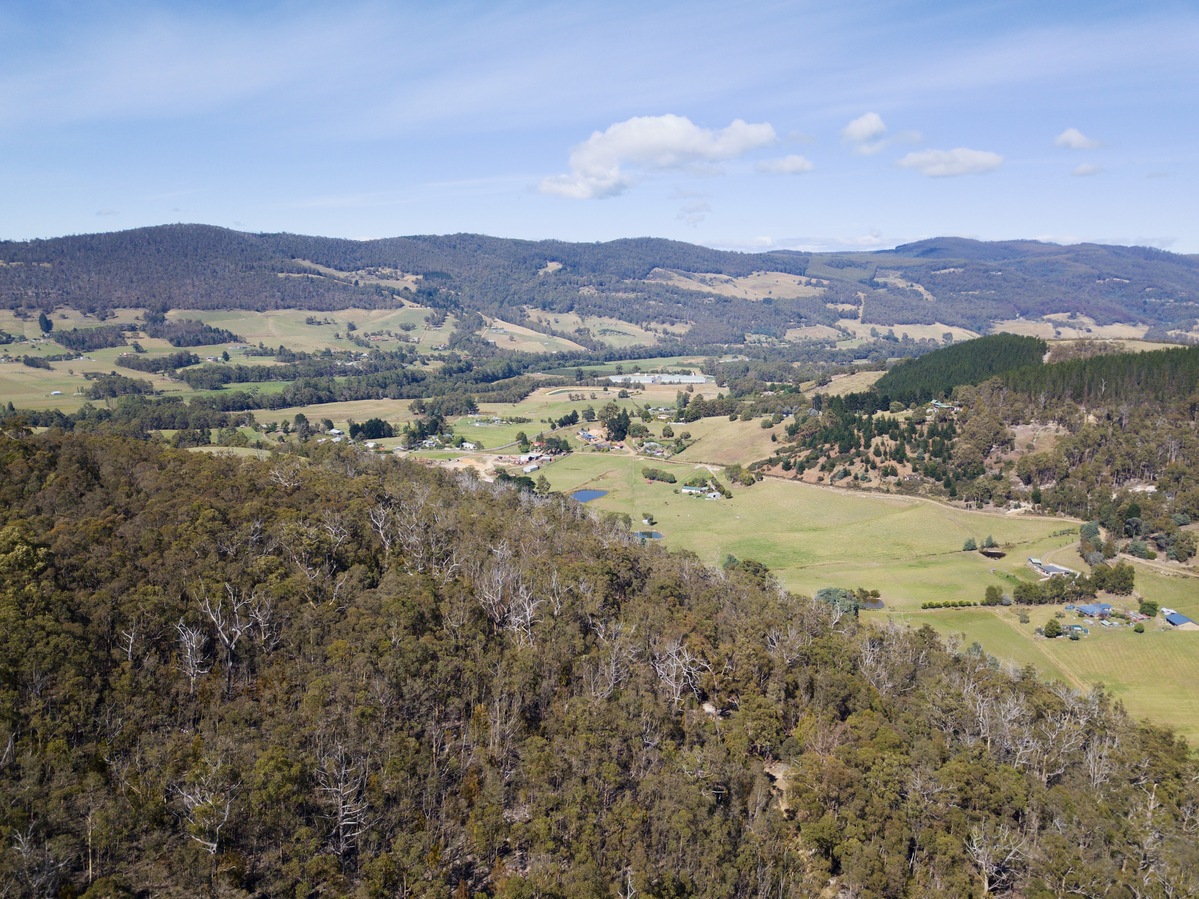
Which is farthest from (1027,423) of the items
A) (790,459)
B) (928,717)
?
(928,717)

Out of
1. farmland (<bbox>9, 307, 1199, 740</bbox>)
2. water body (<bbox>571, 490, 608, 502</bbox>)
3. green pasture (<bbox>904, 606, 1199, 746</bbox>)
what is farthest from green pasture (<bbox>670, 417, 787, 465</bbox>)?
green pasture (<bbox>904, 606, 1199, 746</bbox>)

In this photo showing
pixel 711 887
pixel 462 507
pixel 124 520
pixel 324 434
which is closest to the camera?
pixel 711 887

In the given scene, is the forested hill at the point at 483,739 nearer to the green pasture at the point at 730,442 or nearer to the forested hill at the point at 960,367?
the green pasture at the point at 730,442

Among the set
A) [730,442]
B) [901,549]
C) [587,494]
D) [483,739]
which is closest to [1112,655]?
[901,549]

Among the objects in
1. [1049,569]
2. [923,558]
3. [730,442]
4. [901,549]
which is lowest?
[923,558]

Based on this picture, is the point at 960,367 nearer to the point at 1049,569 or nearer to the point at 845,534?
the point at 845,534

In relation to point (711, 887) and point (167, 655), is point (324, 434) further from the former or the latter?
point (711, 887)
